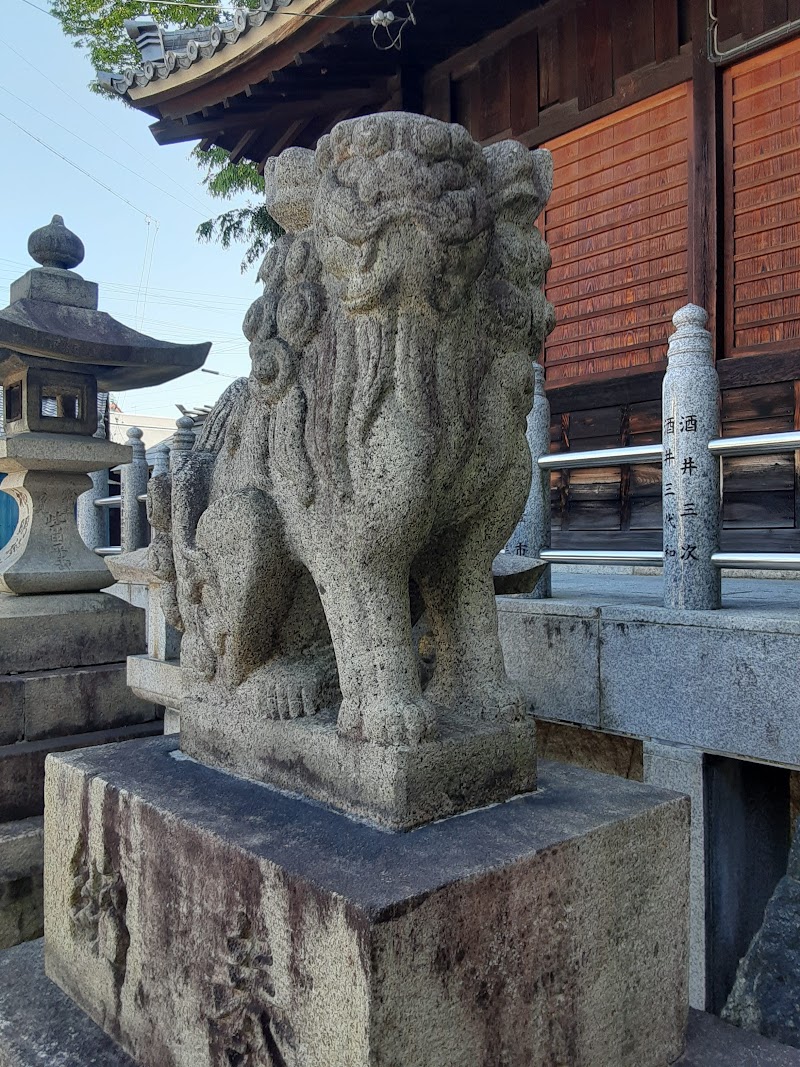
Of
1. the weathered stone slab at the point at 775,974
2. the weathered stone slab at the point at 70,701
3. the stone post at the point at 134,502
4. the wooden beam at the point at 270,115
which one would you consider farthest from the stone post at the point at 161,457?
the weathered stone slab at the point at 775,974

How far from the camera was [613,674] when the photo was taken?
268 centimetres

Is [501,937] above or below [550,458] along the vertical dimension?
below

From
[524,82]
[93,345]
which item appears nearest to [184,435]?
[93,345]

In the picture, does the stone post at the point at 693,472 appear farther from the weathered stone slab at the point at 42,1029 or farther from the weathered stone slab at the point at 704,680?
the weathered stone slab at the point at 42,1029

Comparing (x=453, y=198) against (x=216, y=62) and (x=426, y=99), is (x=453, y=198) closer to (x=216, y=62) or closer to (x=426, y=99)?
(x=216, y=62)

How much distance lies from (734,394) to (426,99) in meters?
3.50

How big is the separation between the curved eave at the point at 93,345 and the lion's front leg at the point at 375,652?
281cm

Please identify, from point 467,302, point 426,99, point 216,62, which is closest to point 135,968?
point 467,302

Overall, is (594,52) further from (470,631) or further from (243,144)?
(470,631)

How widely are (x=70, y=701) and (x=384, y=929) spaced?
309cm

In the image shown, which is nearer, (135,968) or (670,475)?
(135,968)

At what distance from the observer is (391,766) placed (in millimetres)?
1598

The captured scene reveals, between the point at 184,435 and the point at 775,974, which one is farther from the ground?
the point at 184,435

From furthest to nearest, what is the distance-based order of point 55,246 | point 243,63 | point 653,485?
point 243,63 → point 653,485 → point 55,246
